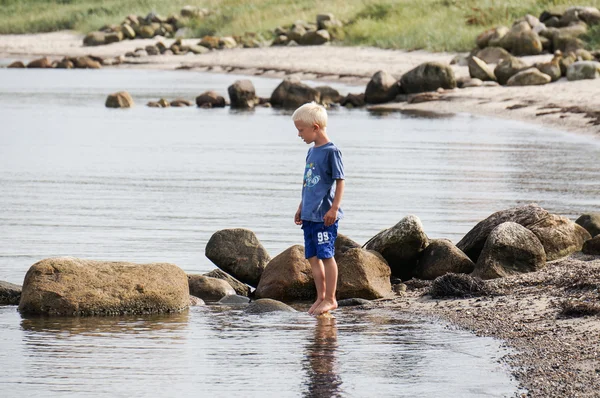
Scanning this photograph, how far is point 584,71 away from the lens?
28625mm

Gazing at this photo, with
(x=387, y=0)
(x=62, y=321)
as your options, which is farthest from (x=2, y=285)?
(x=387, y=0)

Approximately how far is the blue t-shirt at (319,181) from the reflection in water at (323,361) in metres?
0.72

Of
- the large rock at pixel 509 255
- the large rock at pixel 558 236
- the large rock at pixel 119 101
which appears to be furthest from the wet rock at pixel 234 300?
the large rock at pixel 119 101

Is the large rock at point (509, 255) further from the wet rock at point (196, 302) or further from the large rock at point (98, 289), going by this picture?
the large rock at point (98, 289)

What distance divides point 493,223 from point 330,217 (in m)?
2.36

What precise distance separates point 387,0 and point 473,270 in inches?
1834

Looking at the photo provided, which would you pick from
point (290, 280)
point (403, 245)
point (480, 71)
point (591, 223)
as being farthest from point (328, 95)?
point (290, 280)

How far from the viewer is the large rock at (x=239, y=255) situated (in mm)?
9195

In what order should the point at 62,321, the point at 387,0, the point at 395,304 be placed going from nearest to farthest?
the point at 62,321, the point at 395,304, the point at 387,0

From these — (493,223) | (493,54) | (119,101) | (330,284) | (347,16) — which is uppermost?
(347,16)

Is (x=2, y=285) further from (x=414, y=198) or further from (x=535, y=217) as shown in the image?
(x=414, y=198)

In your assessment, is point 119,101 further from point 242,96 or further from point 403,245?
point 403,245

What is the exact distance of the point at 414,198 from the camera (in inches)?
531

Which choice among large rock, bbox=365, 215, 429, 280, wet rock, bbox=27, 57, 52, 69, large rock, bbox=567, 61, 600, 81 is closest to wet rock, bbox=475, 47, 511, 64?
large rock, bbox=567, 61, 600, 81
